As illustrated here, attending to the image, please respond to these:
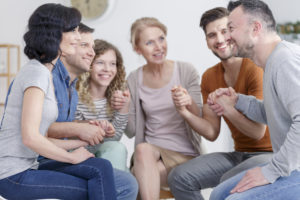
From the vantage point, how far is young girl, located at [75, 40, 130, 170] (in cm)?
186

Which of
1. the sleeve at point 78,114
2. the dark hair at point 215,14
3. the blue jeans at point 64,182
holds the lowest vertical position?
the blue jeans at point 64,182

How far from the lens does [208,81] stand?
6.43 ft

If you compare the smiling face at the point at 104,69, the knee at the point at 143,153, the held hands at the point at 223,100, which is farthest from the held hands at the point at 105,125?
the held hands at the point at 223,100

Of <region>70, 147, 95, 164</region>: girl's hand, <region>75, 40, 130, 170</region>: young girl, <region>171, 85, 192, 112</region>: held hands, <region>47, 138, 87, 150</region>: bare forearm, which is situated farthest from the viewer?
<region>75, 40, 130, 170</region>: young girl

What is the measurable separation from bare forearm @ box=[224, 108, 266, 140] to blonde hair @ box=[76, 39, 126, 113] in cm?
62

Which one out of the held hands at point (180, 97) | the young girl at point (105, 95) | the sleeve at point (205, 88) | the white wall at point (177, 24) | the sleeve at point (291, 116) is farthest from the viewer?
the white wall at point (177, 24)

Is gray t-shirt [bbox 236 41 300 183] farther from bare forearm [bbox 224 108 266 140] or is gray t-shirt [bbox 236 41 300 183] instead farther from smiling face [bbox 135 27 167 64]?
smiling face [bbox 135 27 167 64]

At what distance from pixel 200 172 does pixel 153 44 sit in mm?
753

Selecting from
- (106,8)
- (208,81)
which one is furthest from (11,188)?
(106,8)

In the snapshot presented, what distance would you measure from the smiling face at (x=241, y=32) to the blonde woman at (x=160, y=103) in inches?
19.6

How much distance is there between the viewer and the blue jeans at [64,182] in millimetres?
1184

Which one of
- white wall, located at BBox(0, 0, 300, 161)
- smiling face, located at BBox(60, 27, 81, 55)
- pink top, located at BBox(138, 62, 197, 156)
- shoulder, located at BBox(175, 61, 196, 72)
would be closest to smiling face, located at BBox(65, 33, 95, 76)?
smiling face, located at BBox(60, 27, 81, 55)

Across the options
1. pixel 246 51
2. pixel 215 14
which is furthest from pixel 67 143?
pixel 215 14

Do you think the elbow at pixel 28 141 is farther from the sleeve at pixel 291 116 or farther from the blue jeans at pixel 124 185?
the sleeve at pixel 291 116
